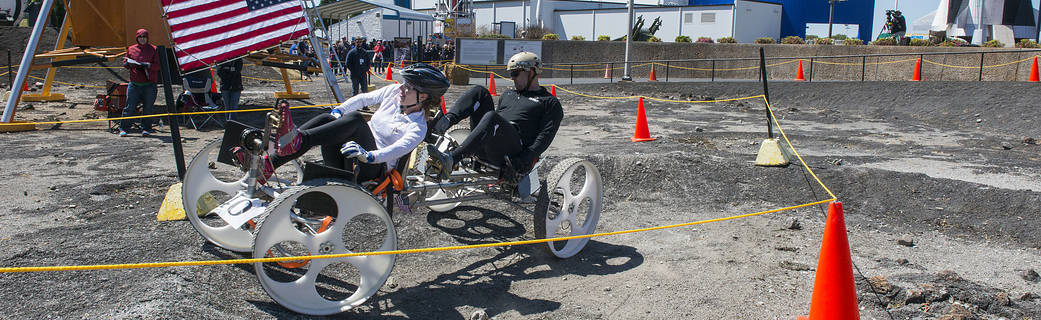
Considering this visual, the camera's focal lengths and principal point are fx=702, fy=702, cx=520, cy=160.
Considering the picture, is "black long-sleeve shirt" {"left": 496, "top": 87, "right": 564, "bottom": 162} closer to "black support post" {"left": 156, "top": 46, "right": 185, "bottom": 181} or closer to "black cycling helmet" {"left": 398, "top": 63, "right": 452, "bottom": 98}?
"black cycling helmet" {"left": 398, "top": 63, "right": 452, "bottom": 98}

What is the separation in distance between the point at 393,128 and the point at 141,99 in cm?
798

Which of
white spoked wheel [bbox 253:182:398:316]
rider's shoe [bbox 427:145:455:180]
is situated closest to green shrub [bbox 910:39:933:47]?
rider's shoe [bbox 427:145:455:180]

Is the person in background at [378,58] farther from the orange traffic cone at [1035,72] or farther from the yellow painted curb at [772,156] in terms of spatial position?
the yellow painted curb at [772,156]

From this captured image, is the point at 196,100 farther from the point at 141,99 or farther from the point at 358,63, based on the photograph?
the point at 358,63

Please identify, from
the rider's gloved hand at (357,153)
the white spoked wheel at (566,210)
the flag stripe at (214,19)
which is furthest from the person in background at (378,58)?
the rider's gloved hand at (357,153)

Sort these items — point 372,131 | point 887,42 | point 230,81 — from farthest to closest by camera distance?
1. point 887,42
2. point 230,81
3. point 372,131

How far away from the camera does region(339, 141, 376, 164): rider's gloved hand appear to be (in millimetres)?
4391

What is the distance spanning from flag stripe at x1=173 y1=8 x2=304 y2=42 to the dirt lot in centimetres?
159

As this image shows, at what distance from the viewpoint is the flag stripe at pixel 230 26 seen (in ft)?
37.2

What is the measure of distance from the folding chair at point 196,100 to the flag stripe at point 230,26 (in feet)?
3.53

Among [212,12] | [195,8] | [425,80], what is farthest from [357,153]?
[212,12]

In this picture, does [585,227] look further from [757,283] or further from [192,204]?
[192,204]

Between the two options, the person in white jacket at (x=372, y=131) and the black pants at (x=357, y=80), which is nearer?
the person in white jacket at (x=372, y=131)

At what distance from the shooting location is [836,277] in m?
3.79
